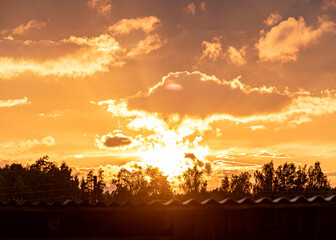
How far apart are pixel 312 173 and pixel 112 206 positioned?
86.9 meters

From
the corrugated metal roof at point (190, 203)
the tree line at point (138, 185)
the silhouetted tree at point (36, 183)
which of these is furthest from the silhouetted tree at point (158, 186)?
the corrugated metal roof at point (190, 203)

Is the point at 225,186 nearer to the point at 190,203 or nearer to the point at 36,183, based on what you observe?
the point at 36,183

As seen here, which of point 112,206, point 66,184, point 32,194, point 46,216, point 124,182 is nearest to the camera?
point 112,206

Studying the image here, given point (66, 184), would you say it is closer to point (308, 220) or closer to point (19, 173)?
point (19, 173)

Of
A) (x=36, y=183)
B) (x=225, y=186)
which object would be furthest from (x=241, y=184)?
(x=36, y=183)

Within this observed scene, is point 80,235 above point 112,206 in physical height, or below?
below

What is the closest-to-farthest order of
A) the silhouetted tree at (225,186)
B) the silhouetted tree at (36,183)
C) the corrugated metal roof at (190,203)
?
the corrugated metal roof at (190,203)
the silhouetted tree at (36,183)
the silhouetted tree at (225,186)

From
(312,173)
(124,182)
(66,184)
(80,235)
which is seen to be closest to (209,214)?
(80,235)

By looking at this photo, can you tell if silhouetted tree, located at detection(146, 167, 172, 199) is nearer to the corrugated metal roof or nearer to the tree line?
the tree line

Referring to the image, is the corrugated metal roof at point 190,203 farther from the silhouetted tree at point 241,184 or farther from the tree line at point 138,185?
the silhouetted tree at point 241,184

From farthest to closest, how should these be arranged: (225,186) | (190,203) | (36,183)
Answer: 1. (225,186)
2. (36,183)
3. (190,203)

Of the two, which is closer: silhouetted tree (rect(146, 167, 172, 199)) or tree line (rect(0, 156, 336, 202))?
tree line (rect(0, 156, 336, 202))

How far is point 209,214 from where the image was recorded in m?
12.0

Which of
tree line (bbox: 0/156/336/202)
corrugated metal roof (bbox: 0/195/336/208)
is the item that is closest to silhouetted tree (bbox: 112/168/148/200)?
tree line (bbox: 0/156/336/202)
